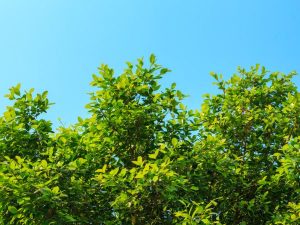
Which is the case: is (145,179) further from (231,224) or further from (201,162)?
(231,224)

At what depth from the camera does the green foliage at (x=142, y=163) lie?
11648 mm

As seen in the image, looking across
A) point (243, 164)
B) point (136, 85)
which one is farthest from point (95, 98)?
point (243, 164)

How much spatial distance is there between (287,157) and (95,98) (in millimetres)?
6104

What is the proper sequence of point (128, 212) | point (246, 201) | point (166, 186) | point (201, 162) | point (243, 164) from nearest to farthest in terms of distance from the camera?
point (166, 186)
point (128, 212)
point (201, 162)
point (246, 201)
point (243, 164)

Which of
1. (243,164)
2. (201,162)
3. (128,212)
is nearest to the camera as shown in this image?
(128,212)

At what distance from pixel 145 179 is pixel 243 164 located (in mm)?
5738

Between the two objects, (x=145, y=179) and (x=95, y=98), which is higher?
(x=95, y=98)

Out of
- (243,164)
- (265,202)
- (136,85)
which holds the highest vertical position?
(136,85)

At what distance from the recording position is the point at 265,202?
47.2ft

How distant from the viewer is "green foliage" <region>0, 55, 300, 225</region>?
11648 millimetres

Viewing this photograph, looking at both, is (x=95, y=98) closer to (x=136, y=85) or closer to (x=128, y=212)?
(x=136, y=85)

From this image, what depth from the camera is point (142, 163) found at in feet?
37.8

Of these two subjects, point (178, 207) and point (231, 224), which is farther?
point (231, 224)

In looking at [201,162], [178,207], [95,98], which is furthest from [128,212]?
[95,98]
